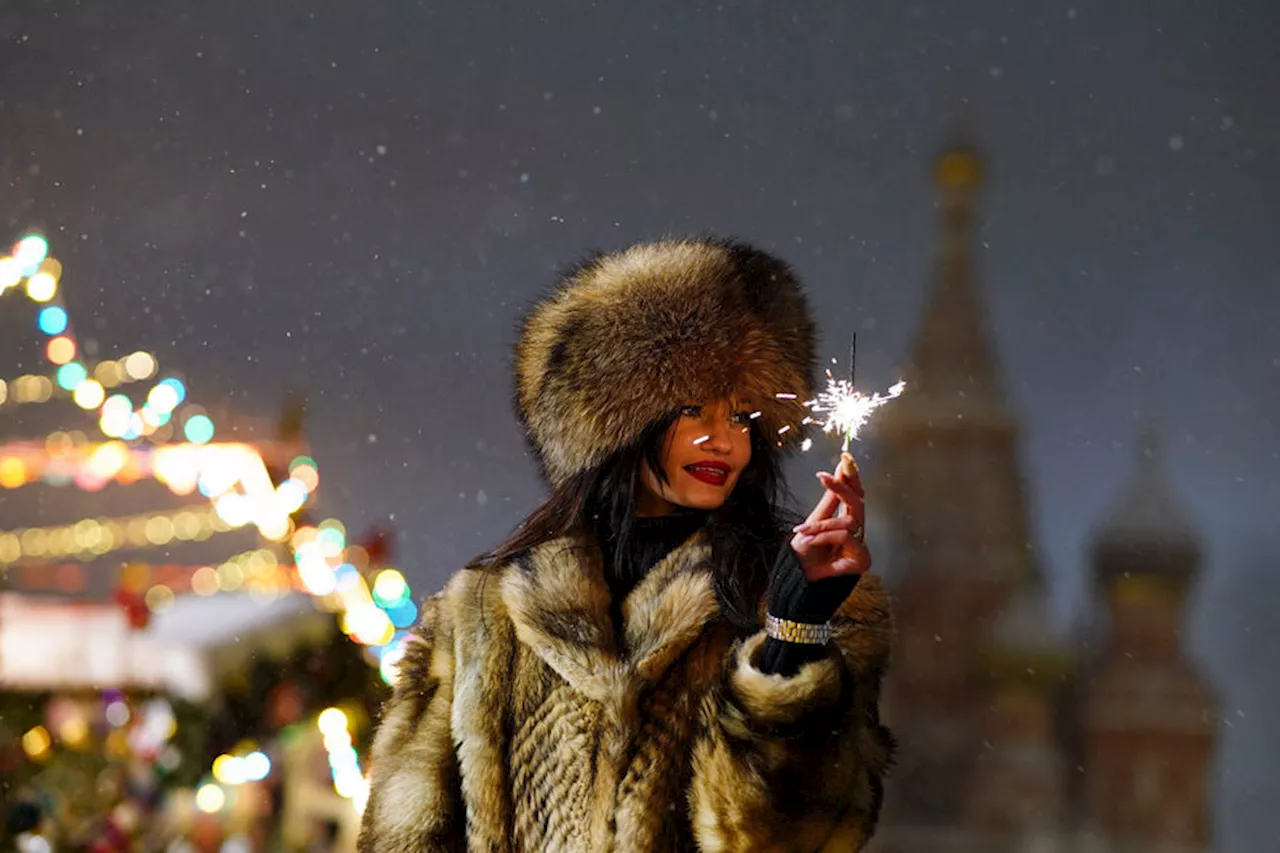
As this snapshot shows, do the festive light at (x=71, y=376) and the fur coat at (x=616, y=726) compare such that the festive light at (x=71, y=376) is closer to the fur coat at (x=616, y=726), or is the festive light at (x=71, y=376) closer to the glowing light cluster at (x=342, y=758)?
the glowing light cluster at (x=342, y=758)

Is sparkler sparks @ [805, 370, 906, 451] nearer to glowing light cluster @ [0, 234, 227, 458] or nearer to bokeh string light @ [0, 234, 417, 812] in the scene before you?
bokeh string light @ [0, 234, 417, 812]

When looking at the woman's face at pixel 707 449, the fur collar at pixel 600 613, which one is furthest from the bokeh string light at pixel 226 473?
the woman's face at pixel 707 449

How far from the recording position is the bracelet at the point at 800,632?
1.46 m

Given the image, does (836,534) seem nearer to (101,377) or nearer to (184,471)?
(101,377)

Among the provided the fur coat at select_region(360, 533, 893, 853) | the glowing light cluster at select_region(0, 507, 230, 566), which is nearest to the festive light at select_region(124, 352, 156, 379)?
the glowing light cluster at select_region(0, 507, 230, 566)

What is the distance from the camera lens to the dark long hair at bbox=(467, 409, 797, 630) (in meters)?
1.66

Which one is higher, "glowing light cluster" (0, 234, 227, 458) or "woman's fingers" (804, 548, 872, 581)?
"glowing light cluster" (0, 234, 227, 458)

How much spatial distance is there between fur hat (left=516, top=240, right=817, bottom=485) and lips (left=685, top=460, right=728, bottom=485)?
70mm

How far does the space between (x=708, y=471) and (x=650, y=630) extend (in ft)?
0.61

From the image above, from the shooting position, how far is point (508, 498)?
397 cm

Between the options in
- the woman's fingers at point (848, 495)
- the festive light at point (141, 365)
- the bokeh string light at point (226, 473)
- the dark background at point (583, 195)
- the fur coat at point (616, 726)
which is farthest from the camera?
the festive light at point (141, 365)

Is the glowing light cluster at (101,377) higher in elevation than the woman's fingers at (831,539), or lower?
higher

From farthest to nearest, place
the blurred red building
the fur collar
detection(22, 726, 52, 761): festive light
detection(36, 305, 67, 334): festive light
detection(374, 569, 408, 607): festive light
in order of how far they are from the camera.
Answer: the blurred red building, detection(22, 726, 52, 761): festive light, detection(374, 569, 408, 607): festive light, detection(36, 305, 67, 334): festive light, the fur collar

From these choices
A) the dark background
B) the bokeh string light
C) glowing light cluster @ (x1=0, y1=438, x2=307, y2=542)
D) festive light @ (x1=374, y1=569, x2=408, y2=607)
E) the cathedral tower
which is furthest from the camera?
the cathedral tower
